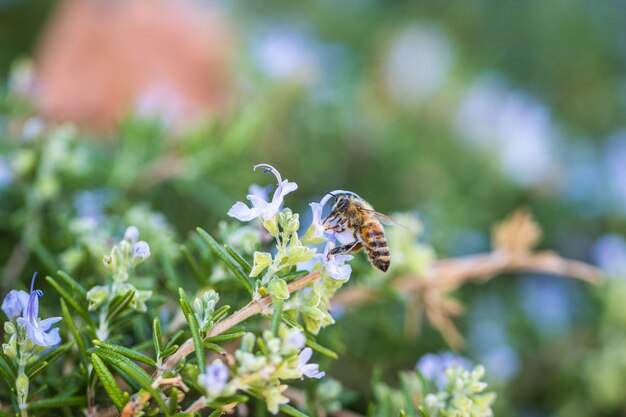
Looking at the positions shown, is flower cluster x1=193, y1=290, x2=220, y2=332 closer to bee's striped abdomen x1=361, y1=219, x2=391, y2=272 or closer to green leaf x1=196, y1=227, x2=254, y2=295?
green leaf x1=196, y1=227, x2=254, y2=295

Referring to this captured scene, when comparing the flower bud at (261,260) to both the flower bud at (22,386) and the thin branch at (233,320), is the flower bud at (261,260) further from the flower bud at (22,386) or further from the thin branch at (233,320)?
the flower bud at (22,386)

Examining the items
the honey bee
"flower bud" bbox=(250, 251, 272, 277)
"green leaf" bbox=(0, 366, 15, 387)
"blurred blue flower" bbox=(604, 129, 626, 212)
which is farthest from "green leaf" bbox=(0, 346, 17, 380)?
"blurred blue flower" bbox=(604, 129, 626, 212)

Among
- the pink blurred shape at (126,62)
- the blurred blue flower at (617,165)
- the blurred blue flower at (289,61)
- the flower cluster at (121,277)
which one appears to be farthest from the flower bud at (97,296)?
the blurred blue flower at (617,165)

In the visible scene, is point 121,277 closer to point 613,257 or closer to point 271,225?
point 271,225

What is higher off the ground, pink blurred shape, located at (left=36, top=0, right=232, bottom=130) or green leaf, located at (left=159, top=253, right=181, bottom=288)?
pink blurred shape, located at (left=36, top=0, right=232, bottom=130)

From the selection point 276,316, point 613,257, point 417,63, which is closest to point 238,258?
point 276,316

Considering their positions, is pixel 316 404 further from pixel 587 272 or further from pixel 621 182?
pixel 621 182

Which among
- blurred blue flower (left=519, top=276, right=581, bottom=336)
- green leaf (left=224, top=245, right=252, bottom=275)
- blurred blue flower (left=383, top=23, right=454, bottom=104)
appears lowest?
green leaf (left=224, top=245, right=252, bottom=275)
